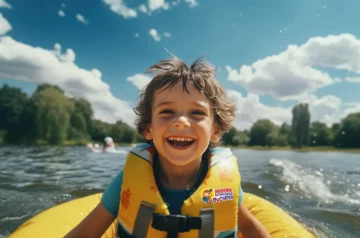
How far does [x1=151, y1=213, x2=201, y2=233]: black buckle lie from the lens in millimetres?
1814

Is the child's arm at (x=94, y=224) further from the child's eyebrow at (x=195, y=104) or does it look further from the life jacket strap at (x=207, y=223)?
the child's eyebrow at (x=195, y=104)

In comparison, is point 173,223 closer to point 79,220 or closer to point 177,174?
point 177,174

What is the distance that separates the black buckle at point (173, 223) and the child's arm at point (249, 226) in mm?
491

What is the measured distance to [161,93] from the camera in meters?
1.89

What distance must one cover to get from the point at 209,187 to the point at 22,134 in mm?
38462

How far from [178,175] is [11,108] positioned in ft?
141

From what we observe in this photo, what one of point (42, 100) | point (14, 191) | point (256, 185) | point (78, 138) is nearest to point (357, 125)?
point (78, 138)

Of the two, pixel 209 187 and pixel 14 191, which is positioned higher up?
pixel 209 187

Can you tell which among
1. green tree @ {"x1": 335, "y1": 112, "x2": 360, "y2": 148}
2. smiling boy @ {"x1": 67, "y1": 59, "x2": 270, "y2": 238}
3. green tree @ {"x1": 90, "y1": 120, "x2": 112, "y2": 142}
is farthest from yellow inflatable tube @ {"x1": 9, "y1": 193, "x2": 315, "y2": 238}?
green tree @ {"x1": 335, "y1": 112, "x2": 360, "y2": 148}

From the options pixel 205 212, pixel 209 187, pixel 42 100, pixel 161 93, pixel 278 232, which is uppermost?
pixel 42 100

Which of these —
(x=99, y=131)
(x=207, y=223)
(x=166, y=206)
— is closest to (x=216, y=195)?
(x=207, y=223)

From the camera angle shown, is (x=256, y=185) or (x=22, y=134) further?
(x=22, y=134)

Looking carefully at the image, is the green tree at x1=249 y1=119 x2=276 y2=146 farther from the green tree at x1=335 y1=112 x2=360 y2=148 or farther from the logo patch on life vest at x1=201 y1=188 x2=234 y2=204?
the logo patch on life vest at x1=201 y1=188 x2=234 y2=204

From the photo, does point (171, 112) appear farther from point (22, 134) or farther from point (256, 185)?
point (22, 134)
